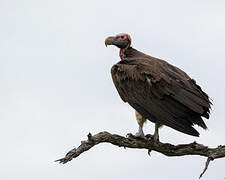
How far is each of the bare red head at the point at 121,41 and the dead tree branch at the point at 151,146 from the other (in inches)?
130

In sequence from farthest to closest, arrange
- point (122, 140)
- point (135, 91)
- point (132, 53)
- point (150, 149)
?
1. point (132, 53)
2. point (135, 91)
3. point (150, 149)
4. point (122, 140)

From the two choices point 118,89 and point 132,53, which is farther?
point 132,53

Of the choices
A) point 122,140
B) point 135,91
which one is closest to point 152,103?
point 135,91

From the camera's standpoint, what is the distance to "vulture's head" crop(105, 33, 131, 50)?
48.1ft

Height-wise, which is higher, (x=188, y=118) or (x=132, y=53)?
(x=132, y=53)

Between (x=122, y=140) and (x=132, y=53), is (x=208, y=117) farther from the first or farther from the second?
(x=132, y=53)

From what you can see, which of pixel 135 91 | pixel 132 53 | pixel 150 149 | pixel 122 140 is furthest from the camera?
pixel 132 53

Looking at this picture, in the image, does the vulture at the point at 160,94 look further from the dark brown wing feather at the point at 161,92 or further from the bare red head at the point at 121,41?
the bare red head at the point at 121,41

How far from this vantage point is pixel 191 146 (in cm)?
1134

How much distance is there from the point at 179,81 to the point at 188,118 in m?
1.00

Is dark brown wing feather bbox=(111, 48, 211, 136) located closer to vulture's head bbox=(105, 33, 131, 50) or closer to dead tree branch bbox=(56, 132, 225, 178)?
dead tree branch bbox=(56, 132, 225, 178)

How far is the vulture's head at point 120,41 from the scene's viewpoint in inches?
577

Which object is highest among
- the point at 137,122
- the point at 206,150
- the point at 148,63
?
the point at 148,63

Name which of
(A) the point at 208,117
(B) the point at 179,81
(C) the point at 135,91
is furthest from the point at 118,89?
(A) the point at 208,117
